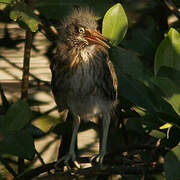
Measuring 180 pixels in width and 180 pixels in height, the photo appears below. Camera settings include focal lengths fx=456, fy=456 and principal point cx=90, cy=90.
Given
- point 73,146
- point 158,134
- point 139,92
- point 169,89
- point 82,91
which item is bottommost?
point 73,146

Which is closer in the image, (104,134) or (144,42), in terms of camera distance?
(144,42)

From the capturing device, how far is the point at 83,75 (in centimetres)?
262

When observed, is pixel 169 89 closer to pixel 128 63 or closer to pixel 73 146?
pixel 128 63

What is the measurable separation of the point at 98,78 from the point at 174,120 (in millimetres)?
900

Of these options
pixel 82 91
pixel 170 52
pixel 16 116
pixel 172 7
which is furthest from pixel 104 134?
pixel 170 52

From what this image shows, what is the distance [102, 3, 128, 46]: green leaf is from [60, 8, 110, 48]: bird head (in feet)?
1.50

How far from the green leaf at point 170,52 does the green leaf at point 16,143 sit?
25.2 inches

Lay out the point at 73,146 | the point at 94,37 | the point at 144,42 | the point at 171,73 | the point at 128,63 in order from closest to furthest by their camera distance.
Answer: the point at 171,73
the point at 128,63
the point at 94,37
the point at 144,42
the point at 73,146

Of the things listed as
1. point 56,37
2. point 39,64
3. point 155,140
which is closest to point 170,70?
point 155,140

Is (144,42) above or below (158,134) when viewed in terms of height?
above

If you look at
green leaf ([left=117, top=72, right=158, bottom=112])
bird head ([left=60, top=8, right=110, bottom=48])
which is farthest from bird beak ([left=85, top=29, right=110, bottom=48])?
green leaf ([left=117, top=72, right=158, bottom=112])

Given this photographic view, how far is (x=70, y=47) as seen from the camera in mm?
2740

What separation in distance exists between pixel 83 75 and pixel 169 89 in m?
1.10

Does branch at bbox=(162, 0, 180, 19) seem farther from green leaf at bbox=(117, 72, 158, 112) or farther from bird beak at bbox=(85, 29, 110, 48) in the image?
green leaf at bbox=(117, 72, 158, 112)
